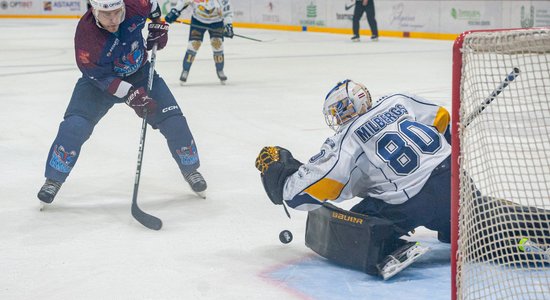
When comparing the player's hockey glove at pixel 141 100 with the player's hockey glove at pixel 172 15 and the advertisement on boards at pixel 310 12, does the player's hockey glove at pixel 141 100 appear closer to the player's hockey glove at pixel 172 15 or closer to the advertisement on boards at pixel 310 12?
the player's hockey glove at pixel 172 15

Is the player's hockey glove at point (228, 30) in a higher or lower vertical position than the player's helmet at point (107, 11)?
lower

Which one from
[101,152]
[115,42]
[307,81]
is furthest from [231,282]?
[307,81]

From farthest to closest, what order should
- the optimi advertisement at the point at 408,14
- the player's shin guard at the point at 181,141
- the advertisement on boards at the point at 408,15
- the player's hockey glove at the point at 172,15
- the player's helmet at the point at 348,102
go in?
the advertisement on boards at the point at 408,15, the optimi advertisement at the point at 408,14, the player's hockey glove at the point at 172,15, the player's shin guard at the point at 181,141, the player's helmet at the point at 348,102

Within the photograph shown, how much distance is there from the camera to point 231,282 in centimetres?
280

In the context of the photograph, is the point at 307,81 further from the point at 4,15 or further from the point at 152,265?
the point at 4,15

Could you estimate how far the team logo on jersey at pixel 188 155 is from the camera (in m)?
3.94

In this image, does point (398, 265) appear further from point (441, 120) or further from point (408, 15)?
point (408, 15)

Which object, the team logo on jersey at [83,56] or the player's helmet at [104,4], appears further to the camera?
the team logo on jersey at [83,56]

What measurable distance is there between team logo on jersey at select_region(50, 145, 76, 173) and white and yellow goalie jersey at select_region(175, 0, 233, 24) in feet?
14.9

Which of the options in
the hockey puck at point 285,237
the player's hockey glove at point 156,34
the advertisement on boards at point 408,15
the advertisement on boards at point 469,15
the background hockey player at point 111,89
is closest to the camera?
the hockey puck at point 285,237

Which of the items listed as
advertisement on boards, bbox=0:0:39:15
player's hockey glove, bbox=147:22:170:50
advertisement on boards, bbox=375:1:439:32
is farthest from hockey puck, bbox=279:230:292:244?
advertisement on boards, bbox=0:0:39:15

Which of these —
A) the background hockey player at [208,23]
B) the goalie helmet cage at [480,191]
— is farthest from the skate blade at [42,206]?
the background hockey player at [208,23]

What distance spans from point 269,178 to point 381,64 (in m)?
7.10

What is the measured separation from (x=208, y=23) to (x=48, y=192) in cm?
467
